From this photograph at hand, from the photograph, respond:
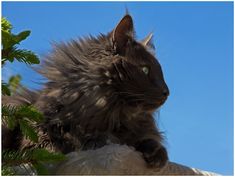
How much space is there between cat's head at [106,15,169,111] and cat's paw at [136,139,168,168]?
1.06 ft

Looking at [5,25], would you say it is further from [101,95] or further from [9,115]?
[101,95]

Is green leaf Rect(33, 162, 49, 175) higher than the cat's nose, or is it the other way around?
the cat's nose

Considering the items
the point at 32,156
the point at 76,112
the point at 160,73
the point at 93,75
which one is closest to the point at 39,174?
the point at 32,156

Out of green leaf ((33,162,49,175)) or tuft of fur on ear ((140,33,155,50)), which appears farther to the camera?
tuft of fur on ear ((140,33,155,50))

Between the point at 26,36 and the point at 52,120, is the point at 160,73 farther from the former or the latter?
the point at 26,36

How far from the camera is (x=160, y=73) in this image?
3592 mm

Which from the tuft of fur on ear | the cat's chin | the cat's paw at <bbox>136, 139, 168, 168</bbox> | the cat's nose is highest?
the tuft of fur on ear

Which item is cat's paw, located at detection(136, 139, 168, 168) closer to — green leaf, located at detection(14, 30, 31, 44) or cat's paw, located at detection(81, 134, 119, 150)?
cat's paw, located at detection(81, 134, 119, 150)

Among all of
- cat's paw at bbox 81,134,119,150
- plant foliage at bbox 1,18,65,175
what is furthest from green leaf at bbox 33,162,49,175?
cat's paw at bbox 81,134,119,150

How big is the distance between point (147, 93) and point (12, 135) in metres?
0.93

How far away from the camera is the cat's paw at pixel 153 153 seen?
119 inches

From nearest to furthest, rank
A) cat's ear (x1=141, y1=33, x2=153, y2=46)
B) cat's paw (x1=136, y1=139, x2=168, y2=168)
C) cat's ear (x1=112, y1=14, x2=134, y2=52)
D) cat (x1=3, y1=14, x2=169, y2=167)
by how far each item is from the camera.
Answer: cat's paw (x1=136, y1=139, x2=168, y2=168) < cat (x1=3, y1=14, x2=169, y2=167) < cat's ear (x1=112, y1=14, x2=134, y2=52) < cat's ear (x1=141, y1=33, x2=153, y2=46)

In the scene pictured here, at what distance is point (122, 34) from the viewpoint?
366cm

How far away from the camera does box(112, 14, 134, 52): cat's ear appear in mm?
3627
